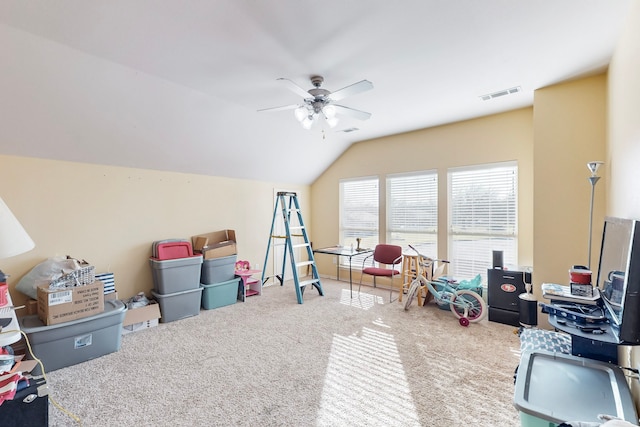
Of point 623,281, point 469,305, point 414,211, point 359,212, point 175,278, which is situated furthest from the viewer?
point 359,212

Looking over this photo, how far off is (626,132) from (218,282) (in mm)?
4479

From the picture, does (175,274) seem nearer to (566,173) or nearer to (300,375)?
(300,375)

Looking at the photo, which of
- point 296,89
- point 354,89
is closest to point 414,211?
point 354,89

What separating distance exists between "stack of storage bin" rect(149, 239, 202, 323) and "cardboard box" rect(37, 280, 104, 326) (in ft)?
2.74

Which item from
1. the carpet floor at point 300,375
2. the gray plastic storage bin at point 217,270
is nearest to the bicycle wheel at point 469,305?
the carpet floor at point 300,375

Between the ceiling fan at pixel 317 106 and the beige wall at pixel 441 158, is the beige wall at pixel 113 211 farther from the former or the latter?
the ceiling fan at pixel 317 106

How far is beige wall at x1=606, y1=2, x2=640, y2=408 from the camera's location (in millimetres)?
1743

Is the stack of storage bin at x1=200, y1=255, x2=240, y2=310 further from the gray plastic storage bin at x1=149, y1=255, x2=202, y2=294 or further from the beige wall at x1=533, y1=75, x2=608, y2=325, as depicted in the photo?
the beige wall at x1=533, y1=75, x2=608, y2=325

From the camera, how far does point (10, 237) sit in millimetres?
1430

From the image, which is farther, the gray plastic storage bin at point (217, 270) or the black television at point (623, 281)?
the gray plastic storage bin at point (217, 270)

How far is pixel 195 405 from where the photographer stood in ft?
6.72

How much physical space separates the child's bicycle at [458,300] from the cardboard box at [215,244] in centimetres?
268

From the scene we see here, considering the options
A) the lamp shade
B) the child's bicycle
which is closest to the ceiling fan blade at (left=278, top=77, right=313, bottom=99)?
the lamp shade

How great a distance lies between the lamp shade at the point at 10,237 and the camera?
4.58 ft
